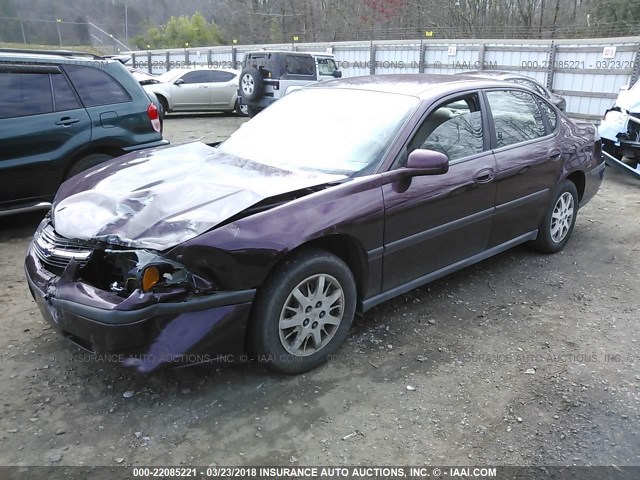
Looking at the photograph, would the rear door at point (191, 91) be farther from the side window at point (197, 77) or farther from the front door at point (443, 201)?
the front door at point (443, 201)

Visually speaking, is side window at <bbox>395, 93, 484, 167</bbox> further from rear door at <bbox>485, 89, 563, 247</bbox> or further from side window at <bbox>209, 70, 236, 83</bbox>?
side window at <bbox>209, 70, 236, 83</bbox>

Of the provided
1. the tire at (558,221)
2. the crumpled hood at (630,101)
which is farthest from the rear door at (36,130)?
the crumpled hood at (630,101)

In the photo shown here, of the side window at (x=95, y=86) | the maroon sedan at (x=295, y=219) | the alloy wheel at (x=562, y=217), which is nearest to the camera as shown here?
the maroon sedan at (x=295, y=219)

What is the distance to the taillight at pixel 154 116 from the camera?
6132 millimetres

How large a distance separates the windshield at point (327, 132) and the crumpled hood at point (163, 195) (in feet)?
0.52

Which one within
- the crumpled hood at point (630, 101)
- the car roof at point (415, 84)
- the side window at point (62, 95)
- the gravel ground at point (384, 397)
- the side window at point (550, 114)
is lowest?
the gravel ground at point (384, 397)

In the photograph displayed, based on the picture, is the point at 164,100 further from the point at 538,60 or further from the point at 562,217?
the point at 562,217

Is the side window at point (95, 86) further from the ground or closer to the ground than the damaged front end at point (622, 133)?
further from the ground

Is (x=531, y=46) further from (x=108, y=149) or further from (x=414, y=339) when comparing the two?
(x=414, y=339)

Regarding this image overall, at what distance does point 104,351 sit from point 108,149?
148 inches

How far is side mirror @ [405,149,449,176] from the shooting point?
3240 millimetres

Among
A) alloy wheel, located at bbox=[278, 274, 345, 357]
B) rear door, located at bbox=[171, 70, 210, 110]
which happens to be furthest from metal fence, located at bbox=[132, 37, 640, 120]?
alloy wheel, located at bbox=[278, 274, 345, 357]

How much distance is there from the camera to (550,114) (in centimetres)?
482

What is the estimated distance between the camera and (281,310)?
2.87m
